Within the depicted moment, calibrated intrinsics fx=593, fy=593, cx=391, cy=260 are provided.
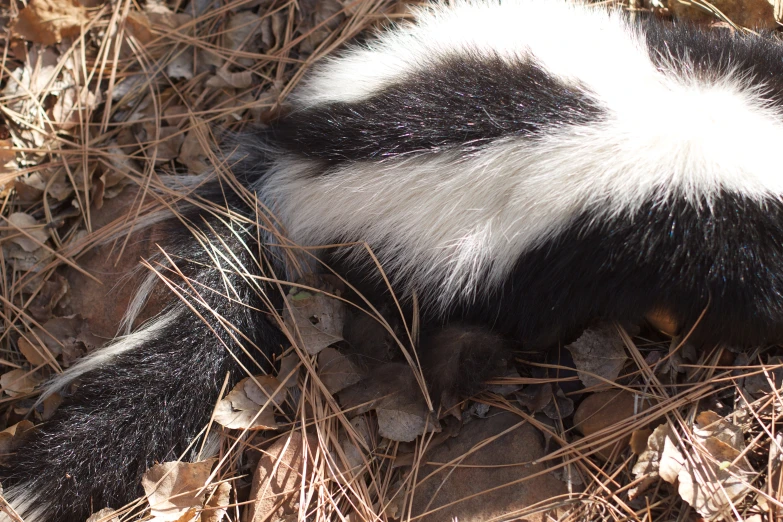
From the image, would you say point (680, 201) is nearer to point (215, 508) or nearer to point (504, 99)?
point (504, 99)

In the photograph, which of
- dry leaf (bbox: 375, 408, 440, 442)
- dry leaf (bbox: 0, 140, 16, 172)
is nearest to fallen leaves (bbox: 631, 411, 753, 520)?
dry leaf (bbox: 375, 408, 440, 442)

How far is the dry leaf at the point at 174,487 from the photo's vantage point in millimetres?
2039

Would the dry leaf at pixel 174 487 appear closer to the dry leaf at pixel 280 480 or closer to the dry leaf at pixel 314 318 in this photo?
the dry leaf at pixel 280 480

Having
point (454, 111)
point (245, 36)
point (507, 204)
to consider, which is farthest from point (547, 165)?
point (245, 36)

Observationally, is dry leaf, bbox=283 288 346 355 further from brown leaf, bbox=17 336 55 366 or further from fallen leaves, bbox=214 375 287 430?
brown leaf, bbox=17 336 55 366

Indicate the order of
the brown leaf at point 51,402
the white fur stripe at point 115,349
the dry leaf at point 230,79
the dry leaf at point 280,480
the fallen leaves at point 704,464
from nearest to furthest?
the fallen leaves at point 704,464
the dry leaf at point 280,480
the white fur stripe at point 115,349
the brown leaf at point 51,402
the dry leaf at point 230,79

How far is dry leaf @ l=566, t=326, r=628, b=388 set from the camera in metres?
2.09

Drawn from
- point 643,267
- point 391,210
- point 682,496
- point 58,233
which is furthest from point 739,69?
point 58,233

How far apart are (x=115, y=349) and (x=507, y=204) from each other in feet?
5.00

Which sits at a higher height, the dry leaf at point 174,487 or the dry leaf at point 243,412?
the dry leaf at point 243,412

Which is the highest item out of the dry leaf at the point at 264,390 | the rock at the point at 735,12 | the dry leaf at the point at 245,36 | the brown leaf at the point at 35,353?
the rock at the point at 735,12

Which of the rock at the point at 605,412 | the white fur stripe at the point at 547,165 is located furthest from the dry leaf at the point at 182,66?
the rock at the point at 605,412

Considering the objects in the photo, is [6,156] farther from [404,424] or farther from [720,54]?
[720,54]

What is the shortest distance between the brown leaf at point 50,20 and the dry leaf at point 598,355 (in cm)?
279
